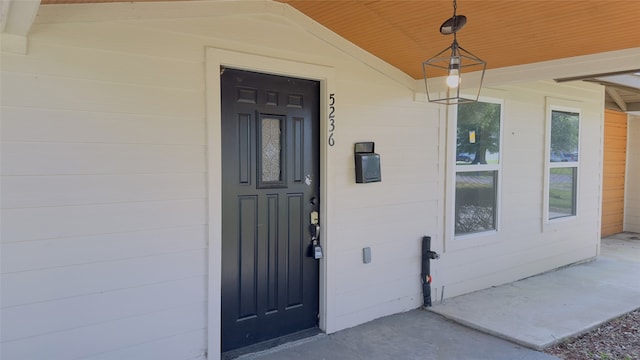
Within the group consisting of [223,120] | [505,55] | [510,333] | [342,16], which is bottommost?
[510,333]

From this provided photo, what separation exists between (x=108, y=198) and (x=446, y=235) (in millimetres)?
2879

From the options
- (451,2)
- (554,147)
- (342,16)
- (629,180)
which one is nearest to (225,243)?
(342,16)

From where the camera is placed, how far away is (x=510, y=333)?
3.44m

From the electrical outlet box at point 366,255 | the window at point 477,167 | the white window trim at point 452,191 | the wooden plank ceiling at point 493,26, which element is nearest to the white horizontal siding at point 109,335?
the electrical outlet box at point 366,255

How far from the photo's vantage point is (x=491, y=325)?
360 cm

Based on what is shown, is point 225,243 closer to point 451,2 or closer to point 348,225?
point 348,225

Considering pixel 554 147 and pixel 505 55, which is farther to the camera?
pixel 554 147

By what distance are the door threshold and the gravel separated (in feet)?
5.45

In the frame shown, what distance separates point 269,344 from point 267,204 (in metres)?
0.96

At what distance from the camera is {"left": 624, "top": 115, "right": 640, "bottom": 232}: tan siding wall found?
8023mm

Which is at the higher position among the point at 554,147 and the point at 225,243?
the point at 554,147

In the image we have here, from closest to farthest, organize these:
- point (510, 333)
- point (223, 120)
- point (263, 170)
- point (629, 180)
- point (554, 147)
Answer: point (223, 120)
point (263, 170)
point (510, 333)
point (554, 147)
point (629, 180)

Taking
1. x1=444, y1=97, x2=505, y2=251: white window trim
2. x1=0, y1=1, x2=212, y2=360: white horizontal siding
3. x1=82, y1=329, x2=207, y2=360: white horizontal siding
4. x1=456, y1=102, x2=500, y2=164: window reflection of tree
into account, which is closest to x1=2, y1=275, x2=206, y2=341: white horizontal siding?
x1=0, y1=1, x2=212, y2=360: white horizontal siding

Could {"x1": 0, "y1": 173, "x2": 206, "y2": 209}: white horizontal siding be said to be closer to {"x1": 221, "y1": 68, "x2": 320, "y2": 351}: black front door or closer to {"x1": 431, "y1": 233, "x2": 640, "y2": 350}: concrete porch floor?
{"x1": 221, "y1": 68, "x2": 320, "y2": 351}: black front door
